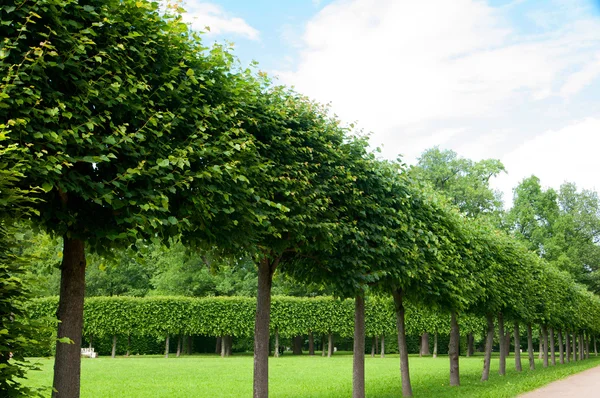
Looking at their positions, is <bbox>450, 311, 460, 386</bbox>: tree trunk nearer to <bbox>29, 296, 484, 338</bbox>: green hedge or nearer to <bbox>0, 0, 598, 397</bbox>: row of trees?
<bbox>0, 0, 598, 397</bbox>: row of trees

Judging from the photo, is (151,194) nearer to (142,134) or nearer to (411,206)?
(142,134)

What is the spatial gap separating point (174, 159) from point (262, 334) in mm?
4661

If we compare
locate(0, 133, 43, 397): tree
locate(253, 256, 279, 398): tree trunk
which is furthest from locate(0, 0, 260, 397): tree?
locate(253, 256, 279, 398): tree trunk

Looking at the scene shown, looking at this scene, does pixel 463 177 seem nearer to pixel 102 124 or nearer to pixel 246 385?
pixel 246 385

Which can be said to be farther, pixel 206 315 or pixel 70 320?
pixel 206 315

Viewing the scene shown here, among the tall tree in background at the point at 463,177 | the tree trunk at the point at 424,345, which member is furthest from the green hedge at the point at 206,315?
the tall tree in background at the point at 463,177

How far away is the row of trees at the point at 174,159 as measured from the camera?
5797 millimetres

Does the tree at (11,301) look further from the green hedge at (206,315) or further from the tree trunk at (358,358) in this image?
the green hedge at (206,315)

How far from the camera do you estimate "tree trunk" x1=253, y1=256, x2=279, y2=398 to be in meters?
10.0

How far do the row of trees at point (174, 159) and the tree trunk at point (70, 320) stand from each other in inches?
0.6

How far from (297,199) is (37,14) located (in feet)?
16.3

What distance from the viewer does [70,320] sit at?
6.77 m

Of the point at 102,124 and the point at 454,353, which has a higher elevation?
the point at 102,124

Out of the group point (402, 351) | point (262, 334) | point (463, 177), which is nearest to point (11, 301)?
point (262, 334)
